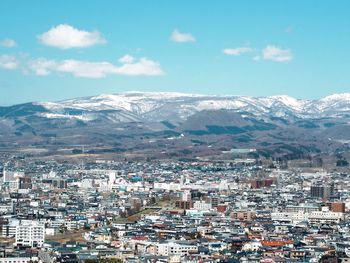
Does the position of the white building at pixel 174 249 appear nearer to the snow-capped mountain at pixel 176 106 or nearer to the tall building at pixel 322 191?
the tall building at pixel 322 191

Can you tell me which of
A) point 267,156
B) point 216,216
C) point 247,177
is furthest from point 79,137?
point 216,216

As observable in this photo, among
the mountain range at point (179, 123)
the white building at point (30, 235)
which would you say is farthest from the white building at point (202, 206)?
the mountain range at point (179, 123)

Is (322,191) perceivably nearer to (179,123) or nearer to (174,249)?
(174,249)

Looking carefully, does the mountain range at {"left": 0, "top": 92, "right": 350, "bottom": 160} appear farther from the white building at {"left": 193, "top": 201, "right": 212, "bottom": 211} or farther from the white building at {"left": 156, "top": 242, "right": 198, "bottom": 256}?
the white building at {"left": 156, "top": 242, "right": 198, "bottom": 256}

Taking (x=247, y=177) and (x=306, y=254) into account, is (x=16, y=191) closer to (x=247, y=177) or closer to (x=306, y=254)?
(x=247, y=177)

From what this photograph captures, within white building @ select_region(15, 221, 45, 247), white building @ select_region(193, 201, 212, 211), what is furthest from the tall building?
white building @ select_region(15, 221, 45, 247)

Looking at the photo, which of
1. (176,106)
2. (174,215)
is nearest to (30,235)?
(174,215)
